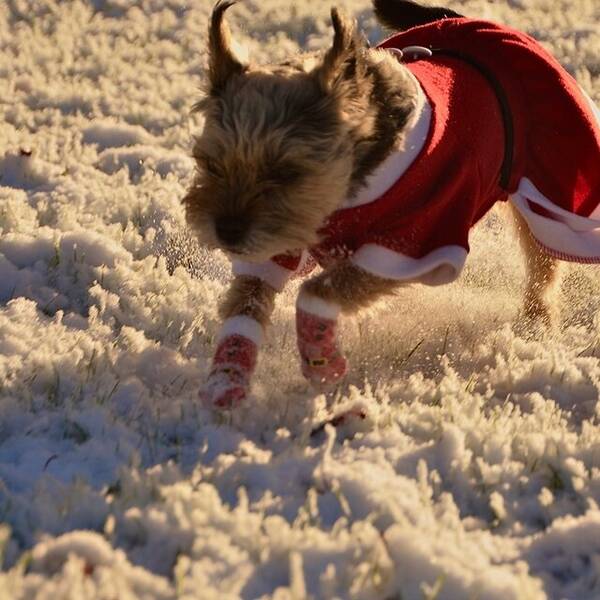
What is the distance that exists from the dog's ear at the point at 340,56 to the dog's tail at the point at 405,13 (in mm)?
2399

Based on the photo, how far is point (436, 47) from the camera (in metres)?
5.32

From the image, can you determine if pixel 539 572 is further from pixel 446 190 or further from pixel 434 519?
pixel 446 190

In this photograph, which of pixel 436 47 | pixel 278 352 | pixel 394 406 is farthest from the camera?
pixel 436 47

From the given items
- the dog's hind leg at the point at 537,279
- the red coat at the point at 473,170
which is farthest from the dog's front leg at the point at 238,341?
the dog's hind leg at the point at 537,279

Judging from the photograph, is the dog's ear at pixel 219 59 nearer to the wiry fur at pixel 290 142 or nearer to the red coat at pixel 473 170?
the wiry fur at pixel 290 142

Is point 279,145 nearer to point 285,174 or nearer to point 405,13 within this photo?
point 285,174

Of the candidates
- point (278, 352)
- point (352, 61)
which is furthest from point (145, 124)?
point (352, 61)

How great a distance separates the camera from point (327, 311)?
163 inches

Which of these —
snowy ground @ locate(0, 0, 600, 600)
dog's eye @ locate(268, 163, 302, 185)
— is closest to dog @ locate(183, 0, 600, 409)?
dog's eye @ locate(268, 163, 302, 185)

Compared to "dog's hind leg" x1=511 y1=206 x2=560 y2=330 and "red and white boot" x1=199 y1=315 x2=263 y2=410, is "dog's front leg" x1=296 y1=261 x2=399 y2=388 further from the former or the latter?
"dog's hind leg" x1=511 y1=206 x2=560 y2=330

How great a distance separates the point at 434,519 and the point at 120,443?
117cm

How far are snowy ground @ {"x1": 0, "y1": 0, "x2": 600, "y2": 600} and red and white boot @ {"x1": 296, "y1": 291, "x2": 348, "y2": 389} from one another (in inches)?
4.1

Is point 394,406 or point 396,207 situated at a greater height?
point 396,207

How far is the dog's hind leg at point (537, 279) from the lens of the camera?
5586 mm
